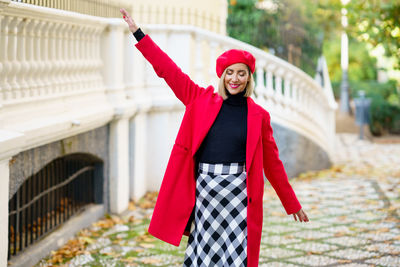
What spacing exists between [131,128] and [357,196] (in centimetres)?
293

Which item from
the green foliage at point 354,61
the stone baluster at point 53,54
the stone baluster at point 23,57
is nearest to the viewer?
the stone baluster at point 23,57

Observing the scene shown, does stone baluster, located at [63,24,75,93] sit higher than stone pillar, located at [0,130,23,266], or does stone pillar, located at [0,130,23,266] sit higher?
stone baluster, located at [63,24,75,93]

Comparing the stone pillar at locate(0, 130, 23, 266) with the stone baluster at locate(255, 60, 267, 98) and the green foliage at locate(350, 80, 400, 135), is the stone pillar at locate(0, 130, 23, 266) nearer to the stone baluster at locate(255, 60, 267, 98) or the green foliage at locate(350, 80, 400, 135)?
the stone baluster at locate(255, 60, 267, 98)

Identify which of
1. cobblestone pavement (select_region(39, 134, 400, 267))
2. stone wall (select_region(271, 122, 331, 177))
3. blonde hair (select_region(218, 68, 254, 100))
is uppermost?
blonde hair (select_region(218, 68, 254, 100))

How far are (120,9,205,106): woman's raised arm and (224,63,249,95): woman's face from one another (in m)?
0.22

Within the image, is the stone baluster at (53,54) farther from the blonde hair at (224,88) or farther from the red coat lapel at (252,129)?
the red coat lapel at (252,129)

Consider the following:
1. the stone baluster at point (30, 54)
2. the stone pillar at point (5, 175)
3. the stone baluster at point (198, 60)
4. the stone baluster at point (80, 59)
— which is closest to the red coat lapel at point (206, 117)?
the stone pillar at point (5, 175)

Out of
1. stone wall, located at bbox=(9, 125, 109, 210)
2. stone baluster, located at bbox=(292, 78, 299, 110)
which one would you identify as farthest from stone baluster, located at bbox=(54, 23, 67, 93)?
stone baluster, located at bbox=(292, 78, 299, 110)

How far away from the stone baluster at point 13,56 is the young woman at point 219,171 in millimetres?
1228

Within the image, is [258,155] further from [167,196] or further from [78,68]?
[78,68]

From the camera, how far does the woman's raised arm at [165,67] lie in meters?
3.71

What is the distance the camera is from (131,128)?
7.34m

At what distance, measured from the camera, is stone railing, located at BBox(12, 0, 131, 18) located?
5.23m

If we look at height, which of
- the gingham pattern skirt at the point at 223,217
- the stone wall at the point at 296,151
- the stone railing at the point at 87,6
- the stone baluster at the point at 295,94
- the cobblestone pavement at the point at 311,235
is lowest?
the cobblestone pavement at the point at 311,235
